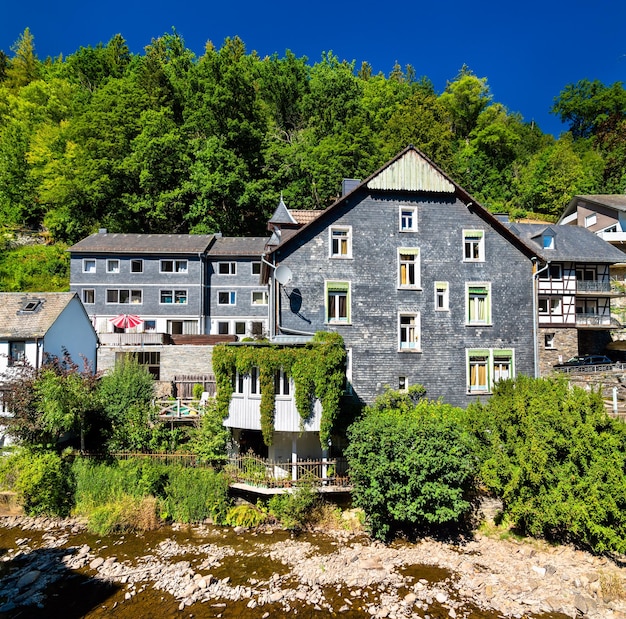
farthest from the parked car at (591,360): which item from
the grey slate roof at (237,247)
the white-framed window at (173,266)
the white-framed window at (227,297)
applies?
the white-framed window at (173,266)

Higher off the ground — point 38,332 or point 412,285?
point 412,285

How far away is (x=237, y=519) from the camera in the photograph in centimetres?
1691

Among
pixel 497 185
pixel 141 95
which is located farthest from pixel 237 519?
pixel 497 185

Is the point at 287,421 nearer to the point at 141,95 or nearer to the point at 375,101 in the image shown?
the point at 141,95

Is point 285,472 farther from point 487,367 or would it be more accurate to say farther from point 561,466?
point 487,367

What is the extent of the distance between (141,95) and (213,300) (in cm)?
2532

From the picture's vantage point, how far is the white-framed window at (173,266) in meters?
34.8

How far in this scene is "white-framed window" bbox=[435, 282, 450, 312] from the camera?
20.6 m

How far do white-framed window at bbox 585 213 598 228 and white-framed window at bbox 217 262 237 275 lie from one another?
37.9 metres

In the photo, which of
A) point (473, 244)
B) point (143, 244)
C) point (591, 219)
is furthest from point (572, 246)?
point (143, 244)

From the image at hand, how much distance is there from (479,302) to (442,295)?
2.06 meters

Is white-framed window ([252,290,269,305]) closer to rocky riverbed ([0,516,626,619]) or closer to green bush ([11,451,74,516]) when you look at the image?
green bush ([11,451,74,516])

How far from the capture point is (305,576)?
44.8 feet

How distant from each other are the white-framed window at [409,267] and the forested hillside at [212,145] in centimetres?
2322
